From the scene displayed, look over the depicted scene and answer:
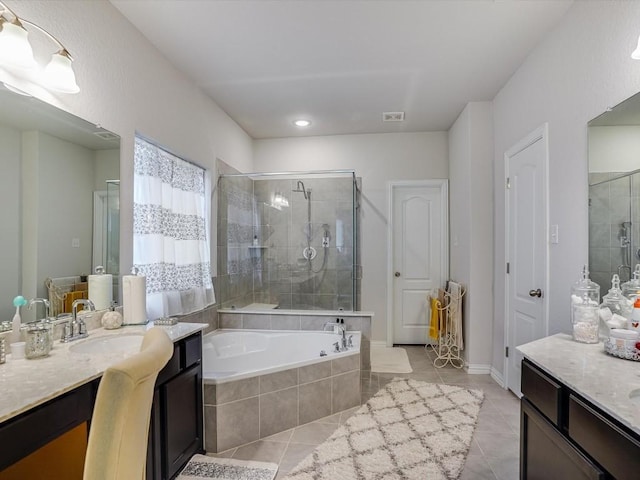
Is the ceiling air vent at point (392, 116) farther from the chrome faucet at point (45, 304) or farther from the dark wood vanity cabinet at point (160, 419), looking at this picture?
the chrome faucet at point (45, 304)

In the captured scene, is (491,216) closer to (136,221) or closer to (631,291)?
(631,291)

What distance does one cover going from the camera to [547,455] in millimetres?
1243

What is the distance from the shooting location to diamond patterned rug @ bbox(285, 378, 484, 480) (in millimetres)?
1931

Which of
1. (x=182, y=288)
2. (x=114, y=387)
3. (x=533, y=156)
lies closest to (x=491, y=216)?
(x=533, y=156)

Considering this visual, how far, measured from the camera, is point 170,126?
2646mm

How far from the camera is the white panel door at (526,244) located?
8.02 feet

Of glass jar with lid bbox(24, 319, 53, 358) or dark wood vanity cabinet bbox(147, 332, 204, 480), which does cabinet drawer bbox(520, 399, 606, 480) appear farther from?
glass jar with lid bbox(24, 319, 53, 358)

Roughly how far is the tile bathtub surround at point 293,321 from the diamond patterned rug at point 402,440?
0.66 metres

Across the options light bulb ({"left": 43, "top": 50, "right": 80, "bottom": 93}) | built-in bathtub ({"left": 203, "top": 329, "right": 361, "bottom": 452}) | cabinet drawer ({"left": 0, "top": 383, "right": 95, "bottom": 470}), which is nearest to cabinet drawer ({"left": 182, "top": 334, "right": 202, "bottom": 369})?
built-in bathtub ({"left": 203, "top": 329, "right": 361, "bottom": 452})

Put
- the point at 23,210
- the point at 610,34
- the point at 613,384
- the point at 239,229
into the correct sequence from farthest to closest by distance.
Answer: the point at 239,229 < the point at 610,34 < the point at 23,210 < the point at 613,384

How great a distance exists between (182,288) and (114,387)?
2.10m

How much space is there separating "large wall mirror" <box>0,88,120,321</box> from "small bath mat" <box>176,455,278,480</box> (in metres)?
1.12

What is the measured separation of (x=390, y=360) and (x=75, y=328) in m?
3.06

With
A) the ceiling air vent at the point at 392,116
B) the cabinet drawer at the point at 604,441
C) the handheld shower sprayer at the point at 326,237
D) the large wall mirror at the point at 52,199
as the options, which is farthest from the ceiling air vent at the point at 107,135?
the ceiling air vent at the point at 392,116
